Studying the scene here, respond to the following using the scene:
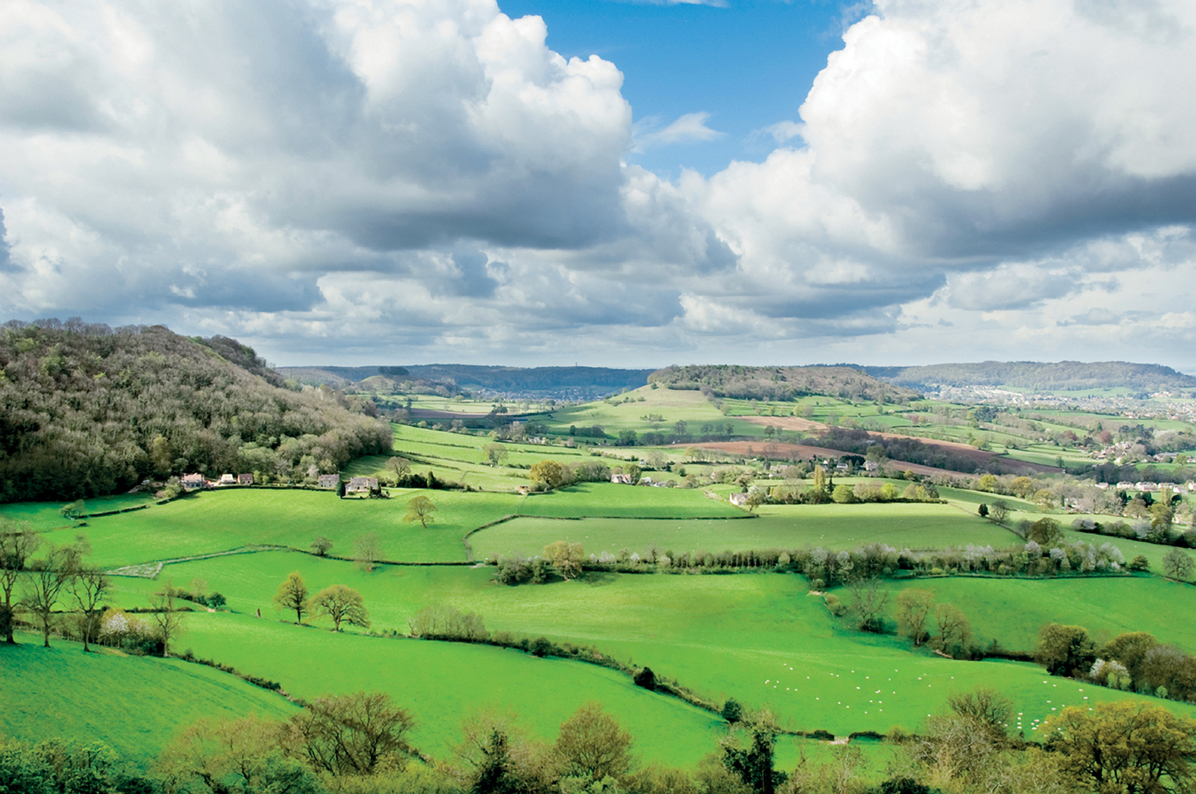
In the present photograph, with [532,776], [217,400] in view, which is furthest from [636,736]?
[217,400]

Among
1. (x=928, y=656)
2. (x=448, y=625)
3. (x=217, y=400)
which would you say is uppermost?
(x=217, y=400)

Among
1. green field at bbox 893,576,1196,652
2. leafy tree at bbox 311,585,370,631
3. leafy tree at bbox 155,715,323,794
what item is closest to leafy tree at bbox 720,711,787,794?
leafy tree at bbox 155,715,323,794

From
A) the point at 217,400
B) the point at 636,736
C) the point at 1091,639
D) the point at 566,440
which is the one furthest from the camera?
the point at 566,440

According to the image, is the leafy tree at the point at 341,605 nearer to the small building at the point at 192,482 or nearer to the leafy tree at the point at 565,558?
the leafy tree at the point at 565,558

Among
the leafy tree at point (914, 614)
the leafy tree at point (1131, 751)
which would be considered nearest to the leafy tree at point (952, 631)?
the leafy tree at point (914, 614)

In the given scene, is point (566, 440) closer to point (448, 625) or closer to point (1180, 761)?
point (448, 625)

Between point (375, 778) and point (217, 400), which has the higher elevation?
point (217, 400)

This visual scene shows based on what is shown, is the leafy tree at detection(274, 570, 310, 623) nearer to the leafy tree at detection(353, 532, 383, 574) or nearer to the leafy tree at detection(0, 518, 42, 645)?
the leafy tree at detection(353, 532, 383, 574)
